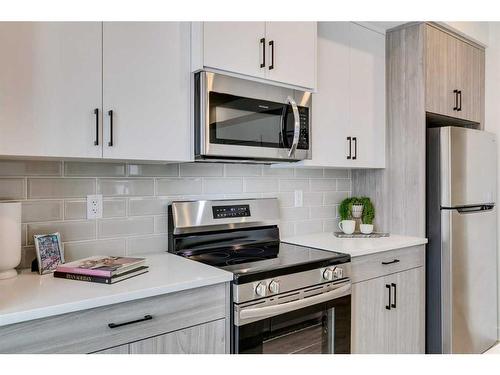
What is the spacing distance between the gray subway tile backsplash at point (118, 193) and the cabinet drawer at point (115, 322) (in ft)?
1.91

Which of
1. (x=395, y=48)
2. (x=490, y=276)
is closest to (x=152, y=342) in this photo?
(x=395, y=48)

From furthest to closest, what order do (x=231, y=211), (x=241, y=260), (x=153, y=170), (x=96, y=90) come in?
(x=231, y=211), (x=153, y=170), (x=241, y=260), (x=96, y=90)

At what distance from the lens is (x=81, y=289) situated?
1371mm

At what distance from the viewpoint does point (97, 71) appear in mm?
1564

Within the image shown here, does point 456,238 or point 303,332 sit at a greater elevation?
point 456,238

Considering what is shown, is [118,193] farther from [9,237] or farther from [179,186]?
Answer: [9,237]

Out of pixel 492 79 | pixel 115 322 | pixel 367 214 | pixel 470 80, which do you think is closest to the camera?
pixel 115 322

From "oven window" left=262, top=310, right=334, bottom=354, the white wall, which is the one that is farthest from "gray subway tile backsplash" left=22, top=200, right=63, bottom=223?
the white wall

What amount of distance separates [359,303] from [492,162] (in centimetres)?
160

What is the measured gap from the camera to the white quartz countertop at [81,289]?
1.20 metres

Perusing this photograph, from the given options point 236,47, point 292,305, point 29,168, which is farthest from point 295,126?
point 29,168

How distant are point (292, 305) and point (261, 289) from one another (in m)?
0.20

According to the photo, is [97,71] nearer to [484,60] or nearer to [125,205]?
[125,205]

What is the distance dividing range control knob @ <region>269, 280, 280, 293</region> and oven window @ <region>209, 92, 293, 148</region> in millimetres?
646
